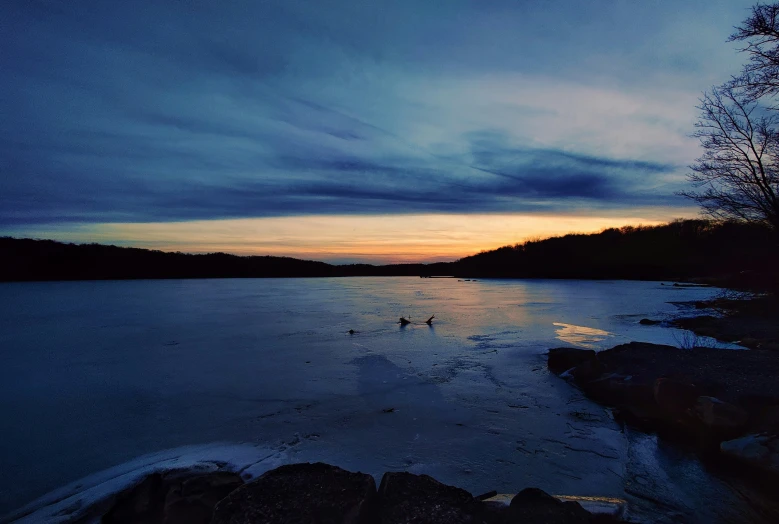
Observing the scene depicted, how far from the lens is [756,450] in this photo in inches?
198

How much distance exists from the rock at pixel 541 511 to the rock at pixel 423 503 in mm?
296

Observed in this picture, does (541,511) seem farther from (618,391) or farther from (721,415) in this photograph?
(618,391)

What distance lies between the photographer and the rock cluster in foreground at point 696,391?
216 inches

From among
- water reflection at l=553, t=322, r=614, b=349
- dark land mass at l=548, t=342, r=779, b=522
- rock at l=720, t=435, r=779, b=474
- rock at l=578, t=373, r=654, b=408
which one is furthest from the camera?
water reflection at l=553, t=322, r=614, b=349

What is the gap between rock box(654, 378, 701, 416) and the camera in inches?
251

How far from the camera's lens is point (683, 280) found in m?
73.2

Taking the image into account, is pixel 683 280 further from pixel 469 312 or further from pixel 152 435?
pixel 152 435

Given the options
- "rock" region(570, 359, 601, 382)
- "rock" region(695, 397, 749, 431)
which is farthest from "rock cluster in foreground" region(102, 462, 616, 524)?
"rock" region(570, 359, 601, 382)

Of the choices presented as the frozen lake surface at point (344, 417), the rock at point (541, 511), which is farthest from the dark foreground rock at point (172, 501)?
the rock at point (541, 511)

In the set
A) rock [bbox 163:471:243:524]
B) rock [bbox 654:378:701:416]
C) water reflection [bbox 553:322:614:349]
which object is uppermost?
rock [bbox 654:378:701:416]

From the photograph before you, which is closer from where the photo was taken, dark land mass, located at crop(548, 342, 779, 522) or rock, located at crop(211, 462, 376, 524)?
rock, located at crop(211, 462, 376, 524)

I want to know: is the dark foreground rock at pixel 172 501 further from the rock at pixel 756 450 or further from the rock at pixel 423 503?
the rock at pixel 756 450

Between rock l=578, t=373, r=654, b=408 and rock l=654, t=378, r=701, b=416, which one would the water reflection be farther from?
rock l=654, t=378, r=701, b=416

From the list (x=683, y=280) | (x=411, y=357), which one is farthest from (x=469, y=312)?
(x=683, y=280)
